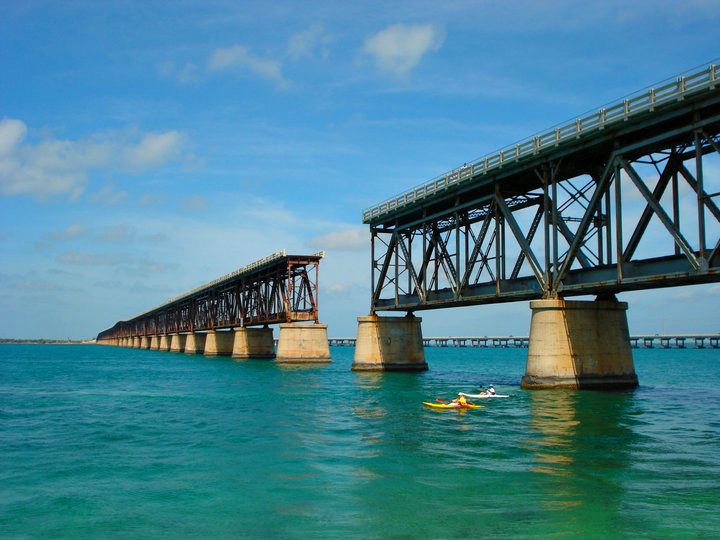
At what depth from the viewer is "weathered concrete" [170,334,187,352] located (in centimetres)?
17062

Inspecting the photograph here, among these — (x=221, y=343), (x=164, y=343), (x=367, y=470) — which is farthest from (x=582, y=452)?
(x=164, y=343)

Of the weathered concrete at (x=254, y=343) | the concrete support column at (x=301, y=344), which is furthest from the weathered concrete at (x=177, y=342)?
the concrete support column at (x=301, y=344)

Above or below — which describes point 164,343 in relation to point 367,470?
above

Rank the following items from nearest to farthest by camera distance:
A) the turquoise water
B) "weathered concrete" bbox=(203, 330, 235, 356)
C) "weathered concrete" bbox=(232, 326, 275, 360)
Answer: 1. the turquoise water
2. "weathered concrete" bbox=(232, 326, 275, 360)
3. "weathered concrete" bbox=(203, 330, 235, 356)

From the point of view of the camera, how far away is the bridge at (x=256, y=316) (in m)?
92.3

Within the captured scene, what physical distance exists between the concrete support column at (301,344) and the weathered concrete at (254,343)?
77.6ft

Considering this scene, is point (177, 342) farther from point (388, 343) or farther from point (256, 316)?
point (388, 343)

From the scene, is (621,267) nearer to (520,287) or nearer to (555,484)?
(520,287)

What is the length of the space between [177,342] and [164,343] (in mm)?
18450

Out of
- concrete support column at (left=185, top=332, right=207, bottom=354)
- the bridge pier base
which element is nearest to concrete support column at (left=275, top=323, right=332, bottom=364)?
the bridge pier base

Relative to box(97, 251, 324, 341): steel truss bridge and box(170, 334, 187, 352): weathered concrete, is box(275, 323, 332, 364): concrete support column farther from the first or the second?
box(170, 334, 187, 352): weathered concrete

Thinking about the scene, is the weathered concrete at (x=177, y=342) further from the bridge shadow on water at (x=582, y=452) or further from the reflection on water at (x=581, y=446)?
the bridge shadow on water at (x=582, y=452)

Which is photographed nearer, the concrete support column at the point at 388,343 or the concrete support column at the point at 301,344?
the concrete support column at the point at 388,343

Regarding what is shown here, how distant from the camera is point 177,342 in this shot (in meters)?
176
